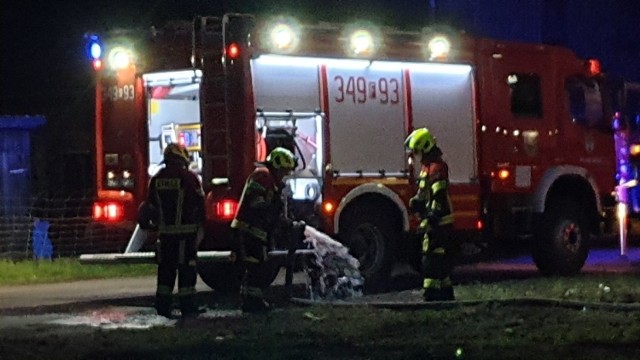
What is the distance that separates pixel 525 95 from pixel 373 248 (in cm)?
296

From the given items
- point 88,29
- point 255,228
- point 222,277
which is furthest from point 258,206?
point 88,29

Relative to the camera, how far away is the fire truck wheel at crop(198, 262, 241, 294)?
13.4 meters

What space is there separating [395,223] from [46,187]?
11.3m

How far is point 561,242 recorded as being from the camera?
14.5m

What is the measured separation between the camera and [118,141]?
504 inches

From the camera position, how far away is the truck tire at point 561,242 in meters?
14.5

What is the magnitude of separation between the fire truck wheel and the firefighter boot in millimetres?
2643

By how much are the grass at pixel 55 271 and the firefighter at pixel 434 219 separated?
5623mm

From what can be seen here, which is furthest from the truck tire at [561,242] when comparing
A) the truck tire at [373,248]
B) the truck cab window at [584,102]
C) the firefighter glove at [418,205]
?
the firefighter glove at [418,205]

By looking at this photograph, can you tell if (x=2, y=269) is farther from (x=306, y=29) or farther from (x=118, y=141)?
(x=306, y=29)

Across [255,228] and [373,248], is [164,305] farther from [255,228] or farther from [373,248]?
[373,248]

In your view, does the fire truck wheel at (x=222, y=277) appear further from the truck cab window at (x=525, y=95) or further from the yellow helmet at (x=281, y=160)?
the truck cab window at (x=525, y=95)

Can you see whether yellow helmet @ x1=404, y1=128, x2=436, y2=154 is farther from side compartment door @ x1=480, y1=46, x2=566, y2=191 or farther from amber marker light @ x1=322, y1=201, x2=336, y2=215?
side compartment door @ x1=480, y1=46, x2=566, y2=191

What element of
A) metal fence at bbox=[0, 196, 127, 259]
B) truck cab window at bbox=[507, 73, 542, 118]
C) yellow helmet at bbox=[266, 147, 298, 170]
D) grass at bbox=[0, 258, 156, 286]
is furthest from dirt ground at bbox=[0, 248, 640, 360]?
metal fence at bbox=[0, 196, 127, 259]
